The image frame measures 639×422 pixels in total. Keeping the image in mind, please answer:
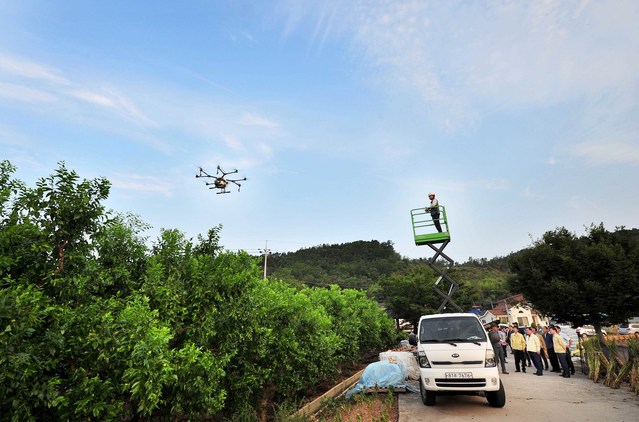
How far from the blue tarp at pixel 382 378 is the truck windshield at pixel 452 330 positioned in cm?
198

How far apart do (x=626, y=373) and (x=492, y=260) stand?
181 meters

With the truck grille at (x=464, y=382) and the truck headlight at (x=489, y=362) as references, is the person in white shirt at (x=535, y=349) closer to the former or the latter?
the truck headlight at (x=489, y=362)

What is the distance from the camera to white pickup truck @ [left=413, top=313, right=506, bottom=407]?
7.30 m

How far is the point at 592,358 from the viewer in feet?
37.6

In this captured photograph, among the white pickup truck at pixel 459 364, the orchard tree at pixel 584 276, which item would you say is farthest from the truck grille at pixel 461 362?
the orchard tree at pixel 584 276

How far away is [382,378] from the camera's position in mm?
9633

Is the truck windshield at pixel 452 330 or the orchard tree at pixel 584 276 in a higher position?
the orchard tree at pixel 584 276

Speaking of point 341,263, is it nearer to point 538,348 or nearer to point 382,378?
point 538,348

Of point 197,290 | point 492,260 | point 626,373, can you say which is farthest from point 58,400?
point 492,260

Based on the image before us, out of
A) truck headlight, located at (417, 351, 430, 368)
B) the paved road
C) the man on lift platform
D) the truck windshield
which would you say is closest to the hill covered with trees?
the man on lift platform

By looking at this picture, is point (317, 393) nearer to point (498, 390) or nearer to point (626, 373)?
point (498, 390)

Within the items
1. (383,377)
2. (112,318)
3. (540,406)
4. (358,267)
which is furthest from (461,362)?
(358,267)

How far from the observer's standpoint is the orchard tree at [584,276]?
12758mm

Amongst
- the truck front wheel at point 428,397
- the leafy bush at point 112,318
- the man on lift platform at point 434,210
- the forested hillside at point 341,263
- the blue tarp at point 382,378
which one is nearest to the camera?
the leafy bush at point 112,318
